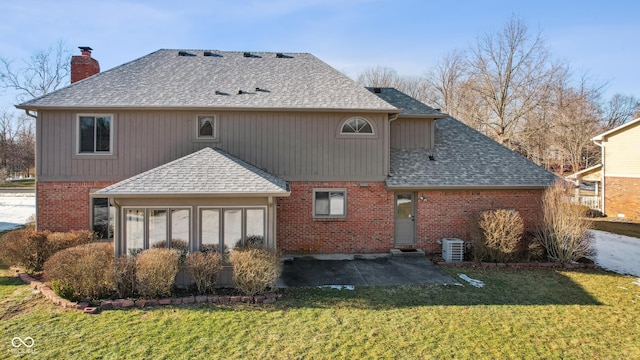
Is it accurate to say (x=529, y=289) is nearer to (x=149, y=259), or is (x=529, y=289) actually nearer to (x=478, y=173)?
(x=478, y=173)

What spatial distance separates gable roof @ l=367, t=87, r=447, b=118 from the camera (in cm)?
1212

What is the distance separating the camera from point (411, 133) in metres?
12.5

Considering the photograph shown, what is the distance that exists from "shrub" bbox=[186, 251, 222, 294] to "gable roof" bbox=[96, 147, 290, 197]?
1456 millimetres

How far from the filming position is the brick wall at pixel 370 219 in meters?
10.8

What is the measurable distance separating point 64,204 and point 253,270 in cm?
737

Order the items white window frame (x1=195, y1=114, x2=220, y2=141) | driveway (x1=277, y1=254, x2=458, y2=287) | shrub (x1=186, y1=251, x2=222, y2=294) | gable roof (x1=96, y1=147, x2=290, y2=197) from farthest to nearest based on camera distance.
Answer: white window frame (x1=195, y1=114, x2=220, y2=141)
driveway (x1=277, y1=254, x2=458, y2=287)
gable roof (x1=96, y1=147, x2=290, y2=197)
shrub (x1=186, y1=251, x2=222, y2=294)

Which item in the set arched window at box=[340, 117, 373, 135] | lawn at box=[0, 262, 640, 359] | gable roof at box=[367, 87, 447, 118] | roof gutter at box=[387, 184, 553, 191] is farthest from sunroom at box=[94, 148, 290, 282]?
gable roof at box=[367, 87, 447, 118]

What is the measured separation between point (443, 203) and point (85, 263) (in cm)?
1010

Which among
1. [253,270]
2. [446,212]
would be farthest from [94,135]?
[446,212]

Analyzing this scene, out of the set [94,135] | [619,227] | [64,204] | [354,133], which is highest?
[354,133]

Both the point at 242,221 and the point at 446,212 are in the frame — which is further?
the point at 446,212

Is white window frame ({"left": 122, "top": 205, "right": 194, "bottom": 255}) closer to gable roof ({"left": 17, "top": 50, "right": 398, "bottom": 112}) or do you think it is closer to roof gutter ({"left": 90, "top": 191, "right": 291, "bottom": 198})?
roof gutter ({"left": 90, "top": 191, "right": 291, "bottom": 198})

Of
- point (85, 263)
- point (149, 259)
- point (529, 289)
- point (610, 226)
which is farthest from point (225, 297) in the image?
point (610, 226)

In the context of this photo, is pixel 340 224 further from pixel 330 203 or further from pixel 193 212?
pixel 193 212
